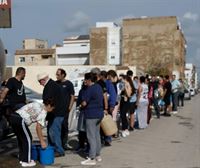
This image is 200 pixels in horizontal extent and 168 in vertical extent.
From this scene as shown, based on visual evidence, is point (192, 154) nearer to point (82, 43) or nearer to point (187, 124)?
point (187, 124)

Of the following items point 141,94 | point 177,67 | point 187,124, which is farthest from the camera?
point 177,67

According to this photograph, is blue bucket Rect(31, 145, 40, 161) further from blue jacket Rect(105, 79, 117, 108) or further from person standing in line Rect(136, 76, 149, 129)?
person standing in line Rect(136, 76, 149, 129)

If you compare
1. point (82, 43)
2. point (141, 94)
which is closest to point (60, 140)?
point (141, 94)

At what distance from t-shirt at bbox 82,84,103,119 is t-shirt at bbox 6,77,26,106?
1.43 meters

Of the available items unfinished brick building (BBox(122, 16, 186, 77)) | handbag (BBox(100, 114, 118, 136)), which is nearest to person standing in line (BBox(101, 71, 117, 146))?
handbag (BBox(100, 114, 118, 136))

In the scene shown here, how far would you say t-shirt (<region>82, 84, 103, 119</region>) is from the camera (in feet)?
29.7

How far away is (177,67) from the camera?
97562mm

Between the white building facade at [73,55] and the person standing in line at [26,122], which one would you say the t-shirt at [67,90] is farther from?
the white building facade at [73,55]

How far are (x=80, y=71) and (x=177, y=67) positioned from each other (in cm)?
4982

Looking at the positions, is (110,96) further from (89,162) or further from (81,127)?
(89,162)

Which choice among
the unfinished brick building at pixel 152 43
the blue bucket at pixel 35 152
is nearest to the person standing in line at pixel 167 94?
the blue bucket at pixel 35 152

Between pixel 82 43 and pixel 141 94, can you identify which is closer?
pixel 141 94

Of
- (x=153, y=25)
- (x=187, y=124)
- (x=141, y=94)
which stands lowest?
(x=187, y=124)

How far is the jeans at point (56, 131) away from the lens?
31.4ft
